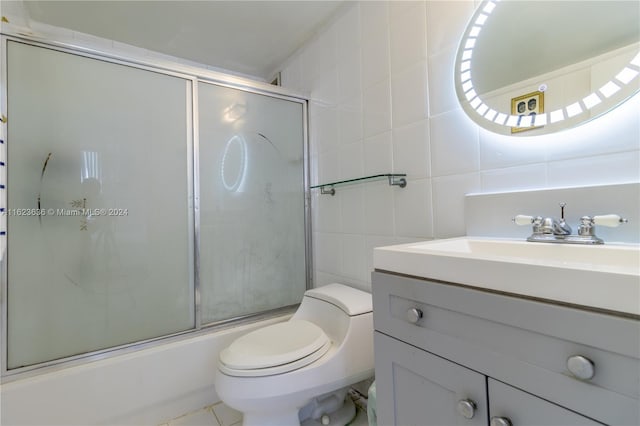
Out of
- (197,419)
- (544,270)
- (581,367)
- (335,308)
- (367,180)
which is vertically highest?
(367,180)

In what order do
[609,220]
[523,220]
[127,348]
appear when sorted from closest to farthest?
[609,220]
[523,220]
[127,348]

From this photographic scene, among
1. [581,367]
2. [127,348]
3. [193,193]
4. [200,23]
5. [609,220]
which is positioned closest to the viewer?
[581,367]

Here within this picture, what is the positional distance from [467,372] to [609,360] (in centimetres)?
22

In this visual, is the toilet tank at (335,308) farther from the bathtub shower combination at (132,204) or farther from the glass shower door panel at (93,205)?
the glass shower door panel at (93,205)

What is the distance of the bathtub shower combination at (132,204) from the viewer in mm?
1147

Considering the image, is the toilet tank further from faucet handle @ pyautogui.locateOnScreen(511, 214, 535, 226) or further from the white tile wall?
faucet handle @ pyautogui.locateOnScreen(511, 214, 535, 226)

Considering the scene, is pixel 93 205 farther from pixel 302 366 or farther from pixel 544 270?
pixel 544 270

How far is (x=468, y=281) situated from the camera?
1.83ft

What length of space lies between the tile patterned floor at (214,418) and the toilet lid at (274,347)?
1.51ft

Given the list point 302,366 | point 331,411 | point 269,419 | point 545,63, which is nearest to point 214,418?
point 269,419

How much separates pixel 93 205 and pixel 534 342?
1.58m

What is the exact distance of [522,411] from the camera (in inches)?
18.9

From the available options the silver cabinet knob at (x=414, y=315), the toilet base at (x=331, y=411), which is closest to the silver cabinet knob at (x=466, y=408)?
the silver cabinet knob at (x=414, y=315)

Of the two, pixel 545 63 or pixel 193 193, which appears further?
pixel 193 193
